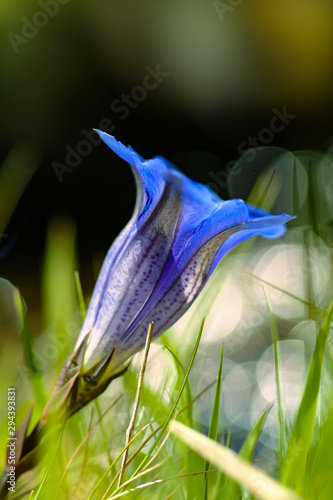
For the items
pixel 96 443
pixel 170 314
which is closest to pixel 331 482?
pixel 170 314

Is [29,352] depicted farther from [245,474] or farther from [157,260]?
[245,474]

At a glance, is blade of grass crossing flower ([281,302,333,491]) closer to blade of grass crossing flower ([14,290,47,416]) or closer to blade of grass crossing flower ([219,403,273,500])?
blade of grass crossing flower ([219,403,273,500])

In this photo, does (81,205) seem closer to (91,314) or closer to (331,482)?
(91,314)

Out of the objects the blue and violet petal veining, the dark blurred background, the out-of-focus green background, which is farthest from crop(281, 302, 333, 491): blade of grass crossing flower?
the dark blurred background

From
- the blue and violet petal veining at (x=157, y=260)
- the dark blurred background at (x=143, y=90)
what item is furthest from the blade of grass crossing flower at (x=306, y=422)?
the dark blurred background at (x=143, y=90)

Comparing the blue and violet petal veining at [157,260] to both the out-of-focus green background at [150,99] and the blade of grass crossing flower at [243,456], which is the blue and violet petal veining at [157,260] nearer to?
the blade of grass crossing flower at [243,456]
